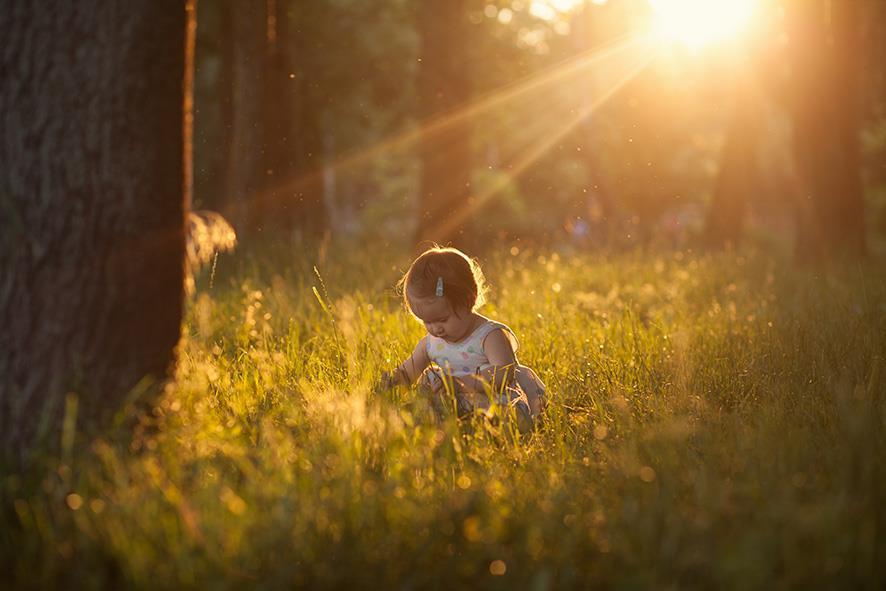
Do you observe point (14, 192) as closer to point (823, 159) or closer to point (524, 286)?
point (524, 286)

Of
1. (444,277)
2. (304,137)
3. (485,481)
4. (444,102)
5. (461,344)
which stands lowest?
(485,481)

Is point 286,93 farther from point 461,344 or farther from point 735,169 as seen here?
point 461,344

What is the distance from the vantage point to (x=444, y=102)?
11070mm

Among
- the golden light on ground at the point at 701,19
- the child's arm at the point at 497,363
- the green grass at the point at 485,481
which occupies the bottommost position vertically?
the green grass at the point at 485,481

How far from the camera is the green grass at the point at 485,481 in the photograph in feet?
8.25

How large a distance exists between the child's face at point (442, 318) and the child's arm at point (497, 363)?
5.6 inches

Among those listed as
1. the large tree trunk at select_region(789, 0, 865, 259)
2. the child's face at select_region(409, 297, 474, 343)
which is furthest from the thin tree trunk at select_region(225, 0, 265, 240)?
the child's face at select_region(409, 297, 474, 343)

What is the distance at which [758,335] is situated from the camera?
18.1ft

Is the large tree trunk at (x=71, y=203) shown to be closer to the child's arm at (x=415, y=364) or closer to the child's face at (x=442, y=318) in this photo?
the child's face at (x=442, y=318)

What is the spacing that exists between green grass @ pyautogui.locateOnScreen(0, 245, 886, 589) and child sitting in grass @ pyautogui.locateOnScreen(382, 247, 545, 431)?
0.20m

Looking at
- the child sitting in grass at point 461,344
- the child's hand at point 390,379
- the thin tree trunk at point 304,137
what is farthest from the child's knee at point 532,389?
the thin tree trunk at point 304,137

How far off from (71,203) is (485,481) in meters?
1.78

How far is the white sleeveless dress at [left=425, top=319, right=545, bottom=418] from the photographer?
4543mm

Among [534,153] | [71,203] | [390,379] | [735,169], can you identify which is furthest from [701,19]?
[534,153]
